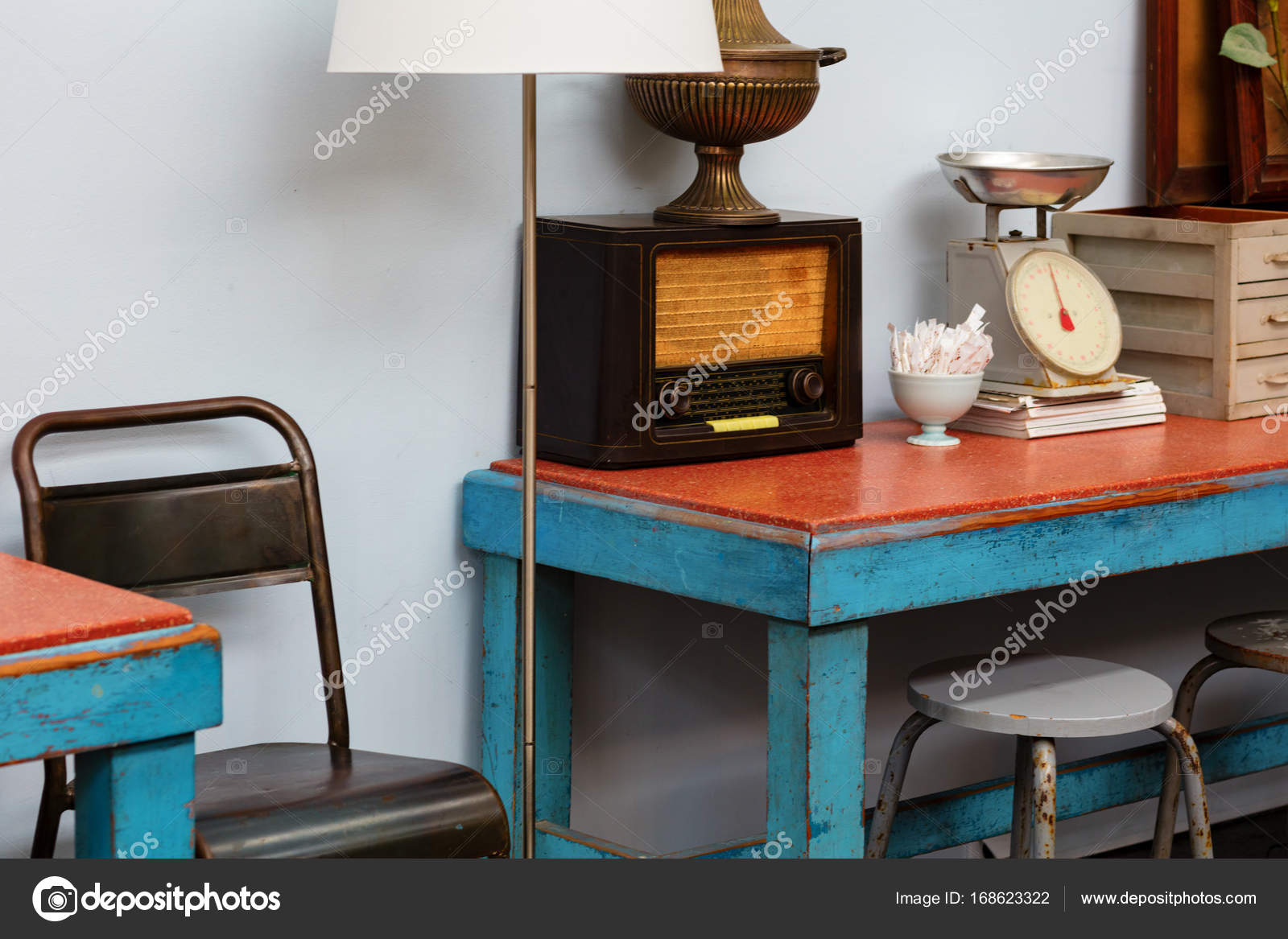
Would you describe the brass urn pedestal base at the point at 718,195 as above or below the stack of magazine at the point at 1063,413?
above

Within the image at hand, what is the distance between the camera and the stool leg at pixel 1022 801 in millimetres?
2445

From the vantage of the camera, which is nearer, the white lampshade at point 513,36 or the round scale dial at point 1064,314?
the white lampshade at point 513,36

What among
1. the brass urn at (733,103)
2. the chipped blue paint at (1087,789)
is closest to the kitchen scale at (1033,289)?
the brass urn at (733,103)

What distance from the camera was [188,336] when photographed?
7.29 feet

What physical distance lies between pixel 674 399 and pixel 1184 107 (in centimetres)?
150

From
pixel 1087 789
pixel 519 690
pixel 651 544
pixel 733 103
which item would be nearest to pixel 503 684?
pixel 519 690

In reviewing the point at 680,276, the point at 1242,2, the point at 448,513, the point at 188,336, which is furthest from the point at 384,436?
the point at 1242,2

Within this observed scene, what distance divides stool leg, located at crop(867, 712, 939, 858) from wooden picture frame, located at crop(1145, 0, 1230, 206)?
1372mm

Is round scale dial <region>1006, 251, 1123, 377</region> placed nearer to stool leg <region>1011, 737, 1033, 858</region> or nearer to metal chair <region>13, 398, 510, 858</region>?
stool leg <region>1011, 737, 1033, 858</region>

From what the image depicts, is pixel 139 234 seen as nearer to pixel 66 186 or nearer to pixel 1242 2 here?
pixel 66 186
